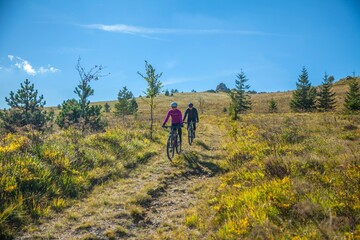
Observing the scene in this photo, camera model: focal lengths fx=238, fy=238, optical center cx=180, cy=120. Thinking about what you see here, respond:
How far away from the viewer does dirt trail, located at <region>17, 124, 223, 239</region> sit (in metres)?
5.45

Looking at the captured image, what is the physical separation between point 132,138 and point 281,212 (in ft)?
38.6

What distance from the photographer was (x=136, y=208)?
21.5ft

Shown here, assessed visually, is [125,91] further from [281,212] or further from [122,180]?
[281,212]

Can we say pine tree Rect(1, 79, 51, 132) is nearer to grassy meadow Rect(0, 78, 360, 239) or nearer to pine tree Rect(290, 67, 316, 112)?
grassy meadow Rect(0, 78, 360, 239)

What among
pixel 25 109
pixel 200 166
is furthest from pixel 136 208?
pixel 25 109

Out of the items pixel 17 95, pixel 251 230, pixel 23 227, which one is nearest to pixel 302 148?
Answer: pixel 251 230

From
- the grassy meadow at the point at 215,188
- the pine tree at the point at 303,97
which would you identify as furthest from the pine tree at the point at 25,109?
the pine tree at the point at 303,97

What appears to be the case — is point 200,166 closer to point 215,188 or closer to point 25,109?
point 215,188

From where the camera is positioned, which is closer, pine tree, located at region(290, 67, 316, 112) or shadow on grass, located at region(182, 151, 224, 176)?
shadow on grass, located at region(182, 151, 224, 176)

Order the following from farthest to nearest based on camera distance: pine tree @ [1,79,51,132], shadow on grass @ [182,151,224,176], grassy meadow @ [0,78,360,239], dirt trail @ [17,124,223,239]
Answer: pine tree @ [1,79,51,132] → shadow on grass @ [182,151,224,176] → dirt trail @ [17,124,223,239] → grassy meadow @ [0,78,360,239]

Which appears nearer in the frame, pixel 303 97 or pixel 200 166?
pixel 200 166

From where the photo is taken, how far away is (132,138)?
15.5 meters

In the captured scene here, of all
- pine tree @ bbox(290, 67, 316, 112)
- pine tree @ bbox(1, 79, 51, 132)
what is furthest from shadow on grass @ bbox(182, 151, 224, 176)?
pine tree @ bbox(290, 67, 316, 112)

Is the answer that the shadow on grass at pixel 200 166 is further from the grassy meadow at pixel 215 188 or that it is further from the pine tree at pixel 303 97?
the pine tree at pixel 303 97
